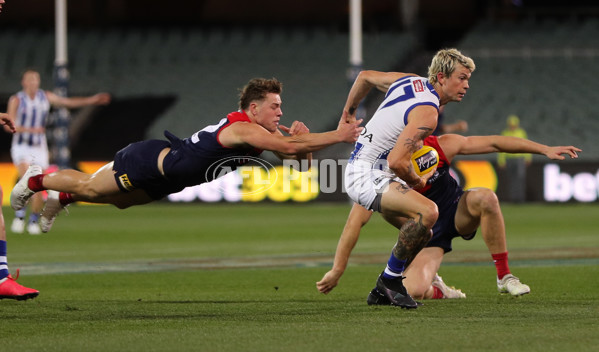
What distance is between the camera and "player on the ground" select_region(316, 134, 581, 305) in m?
8.25

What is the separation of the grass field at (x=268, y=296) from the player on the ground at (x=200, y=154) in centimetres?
91

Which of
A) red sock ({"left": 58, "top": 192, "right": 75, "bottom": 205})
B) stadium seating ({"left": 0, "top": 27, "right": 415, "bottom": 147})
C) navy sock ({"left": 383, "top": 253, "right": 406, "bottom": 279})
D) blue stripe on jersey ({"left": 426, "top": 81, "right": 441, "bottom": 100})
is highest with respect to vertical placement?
stadium seating ({"left": 0, "top": 27, "right": 415, "bottom": 147})

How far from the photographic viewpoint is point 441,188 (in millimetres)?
8672

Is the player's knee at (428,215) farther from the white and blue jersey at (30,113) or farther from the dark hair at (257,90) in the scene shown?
the white and blue jersey at (30,113)

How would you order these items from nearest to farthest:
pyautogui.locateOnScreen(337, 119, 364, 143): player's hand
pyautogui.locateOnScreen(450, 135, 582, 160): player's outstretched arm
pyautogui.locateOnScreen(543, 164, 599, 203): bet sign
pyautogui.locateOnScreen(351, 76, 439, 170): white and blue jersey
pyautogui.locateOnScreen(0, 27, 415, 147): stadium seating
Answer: pyautogui.locateOnScreen(337, 119, 364, 143): player's hand, pyautogui.locateOnScreen(351, 76, 439, 170): white and blue jersey, pyautogui.locateOnScreen(450, 135, 582, 160): player's outstretched arm, pyautogui.locateOnScreen(543, 164, 599, 203): bet sign, pyautogui.locateOnScreen(0, 27, 415, 147): stadium seating

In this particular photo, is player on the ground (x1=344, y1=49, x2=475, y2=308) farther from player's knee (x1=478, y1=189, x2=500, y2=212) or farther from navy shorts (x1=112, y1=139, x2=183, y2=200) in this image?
navy shorts (x1=112, y1=139, x2=183, y2=200)

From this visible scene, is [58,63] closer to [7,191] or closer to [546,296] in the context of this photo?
[7,191]

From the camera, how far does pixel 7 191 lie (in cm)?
2444

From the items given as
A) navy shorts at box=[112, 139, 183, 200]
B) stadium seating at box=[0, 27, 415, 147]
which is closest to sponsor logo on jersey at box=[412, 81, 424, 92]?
navy shorts at box=[112, 139, 183, 200]

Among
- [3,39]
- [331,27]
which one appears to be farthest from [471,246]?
[3,39]

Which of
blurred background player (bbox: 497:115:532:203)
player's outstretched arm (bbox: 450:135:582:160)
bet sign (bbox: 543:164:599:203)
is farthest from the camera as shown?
blurred background player (bbox: 497:115:532:203)

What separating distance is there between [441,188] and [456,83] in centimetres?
110

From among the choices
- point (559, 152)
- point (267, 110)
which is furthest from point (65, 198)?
point (559, 152)

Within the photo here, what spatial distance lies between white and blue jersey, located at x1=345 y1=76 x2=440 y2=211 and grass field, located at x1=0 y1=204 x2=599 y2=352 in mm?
895
